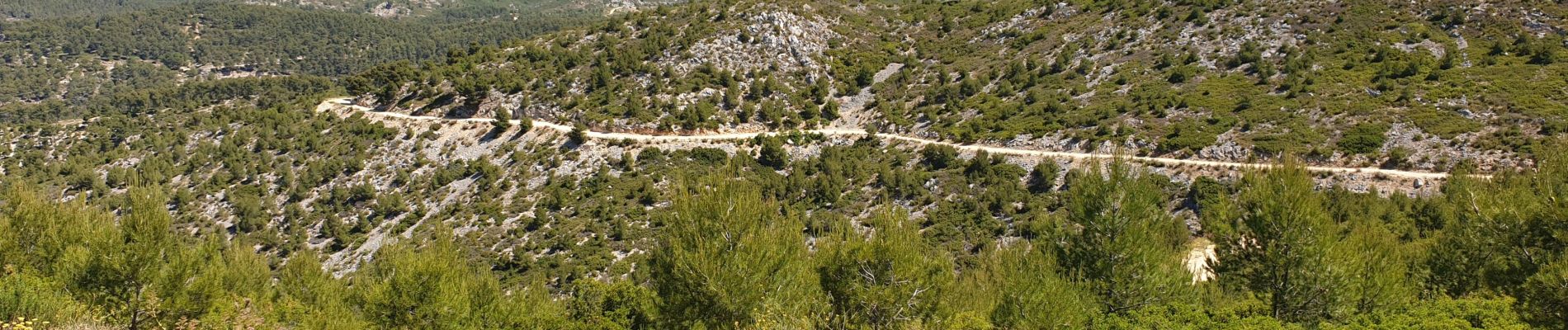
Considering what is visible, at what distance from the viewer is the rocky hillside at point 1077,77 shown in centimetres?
4684

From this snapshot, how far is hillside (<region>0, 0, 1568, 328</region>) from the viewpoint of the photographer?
20.6 meters

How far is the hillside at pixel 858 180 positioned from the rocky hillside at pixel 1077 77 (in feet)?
1.13

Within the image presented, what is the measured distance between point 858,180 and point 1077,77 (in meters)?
26.5

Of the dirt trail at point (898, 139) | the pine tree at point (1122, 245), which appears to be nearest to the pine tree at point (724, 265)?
the pine tree at point (1122, 245)

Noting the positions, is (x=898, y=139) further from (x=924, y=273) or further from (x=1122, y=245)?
(x=924, y=273)

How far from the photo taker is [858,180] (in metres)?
55.8

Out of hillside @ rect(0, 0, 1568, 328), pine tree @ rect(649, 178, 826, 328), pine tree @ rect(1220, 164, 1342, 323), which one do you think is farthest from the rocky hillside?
pine tree @ rect(649, 178, 826, 328)

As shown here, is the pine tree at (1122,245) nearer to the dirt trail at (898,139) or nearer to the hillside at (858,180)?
the hillside at (858,180)

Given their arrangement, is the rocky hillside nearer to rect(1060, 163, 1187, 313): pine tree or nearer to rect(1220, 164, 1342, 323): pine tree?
rect(1220, 164, 1342, 323): pine tree

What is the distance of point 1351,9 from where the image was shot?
63875 mm

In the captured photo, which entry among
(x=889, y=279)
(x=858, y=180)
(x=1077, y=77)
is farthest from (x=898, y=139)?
(x=889, y=279)

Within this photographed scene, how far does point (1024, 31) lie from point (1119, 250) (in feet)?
217

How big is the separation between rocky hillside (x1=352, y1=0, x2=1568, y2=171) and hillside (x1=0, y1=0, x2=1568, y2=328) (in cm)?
35

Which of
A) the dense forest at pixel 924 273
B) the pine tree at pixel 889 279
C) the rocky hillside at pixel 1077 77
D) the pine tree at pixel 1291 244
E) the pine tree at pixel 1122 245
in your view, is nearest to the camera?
the dense forest at pixel 924 273
